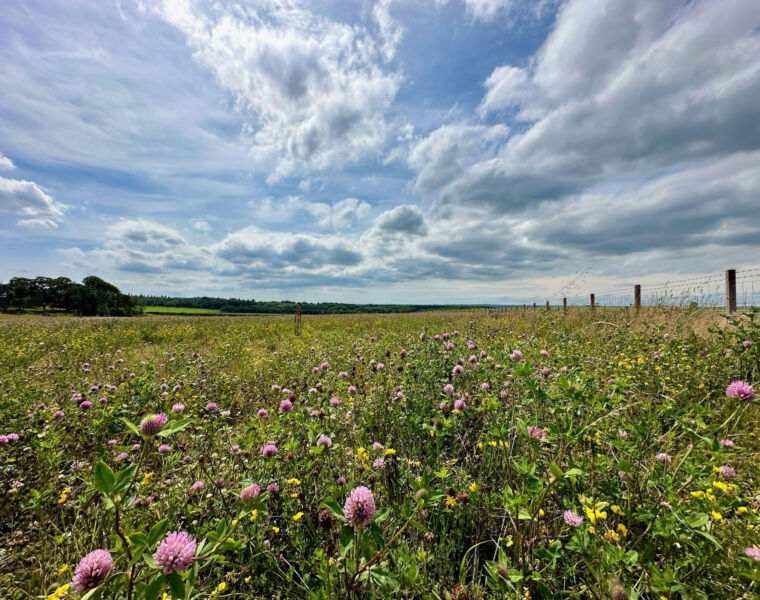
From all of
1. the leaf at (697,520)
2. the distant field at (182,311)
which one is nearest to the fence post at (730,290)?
the leaf at (697,520)

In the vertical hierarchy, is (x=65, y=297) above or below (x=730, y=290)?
above

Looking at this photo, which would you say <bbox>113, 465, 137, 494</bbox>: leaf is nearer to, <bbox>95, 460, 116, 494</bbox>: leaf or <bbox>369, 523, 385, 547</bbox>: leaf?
<bbox>95, 460, 116, 494</bbox>: leaf

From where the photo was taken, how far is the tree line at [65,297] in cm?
5240

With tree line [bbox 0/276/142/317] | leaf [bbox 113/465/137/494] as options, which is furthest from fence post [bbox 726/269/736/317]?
tree line [bbox 0/276/142/317]

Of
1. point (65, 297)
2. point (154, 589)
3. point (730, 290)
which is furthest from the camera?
point (65, 297)

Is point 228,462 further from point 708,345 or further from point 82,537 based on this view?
point 708,345

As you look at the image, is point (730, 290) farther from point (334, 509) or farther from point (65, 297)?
point (65, 297)

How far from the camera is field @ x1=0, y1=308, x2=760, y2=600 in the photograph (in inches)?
54.3

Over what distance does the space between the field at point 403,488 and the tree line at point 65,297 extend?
6363 centimetres

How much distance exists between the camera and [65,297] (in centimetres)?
5866

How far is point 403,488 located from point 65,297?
8275 centimetres

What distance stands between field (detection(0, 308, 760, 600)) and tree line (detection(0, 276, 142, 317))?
63.6 m

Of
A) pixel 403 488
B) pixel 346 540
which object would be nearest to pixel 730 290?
pixel 403 488

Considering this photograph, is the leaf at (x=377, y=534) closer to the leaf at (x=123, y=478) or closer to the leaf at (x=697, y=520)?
the leaf at (x=123, y=478)
